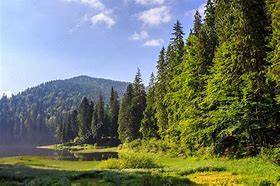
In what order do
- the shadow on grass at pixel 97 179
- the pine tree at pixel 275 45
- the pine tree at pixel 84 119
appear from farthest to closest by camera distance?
the pine tree at pixel 84 119 → the pine tree at pixel 275 45 → the shadow on grass at pixel 97 179

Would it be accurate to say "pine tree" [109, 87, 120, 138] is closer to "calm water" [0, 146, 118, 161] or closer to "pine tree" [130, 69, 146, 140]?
"calm water" [0, 146, 118, 161]

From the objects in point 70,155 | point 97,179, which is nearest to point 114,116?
point 70,155

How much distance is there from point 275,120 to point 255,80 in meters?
4.03

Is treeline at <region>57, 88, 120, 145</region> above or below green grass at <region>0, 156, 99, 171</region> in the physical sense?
above

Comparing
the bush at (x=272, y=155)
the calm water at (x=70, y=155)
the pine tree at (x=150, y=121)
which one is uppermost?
the pine tree at (x=150, y=121)

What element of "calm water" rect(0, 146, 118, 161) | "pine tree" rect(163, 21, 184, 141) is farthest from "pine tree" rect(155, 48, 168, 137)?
"calm water" rect(0, 146, 118, 161)

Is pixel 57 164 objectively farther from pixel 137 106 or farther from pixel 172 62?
pixel 137 106

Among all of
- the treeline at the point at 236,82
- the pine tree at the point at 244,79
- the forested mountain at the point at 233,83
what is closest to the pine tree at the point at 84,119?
the forested mountain at the point at 233,83

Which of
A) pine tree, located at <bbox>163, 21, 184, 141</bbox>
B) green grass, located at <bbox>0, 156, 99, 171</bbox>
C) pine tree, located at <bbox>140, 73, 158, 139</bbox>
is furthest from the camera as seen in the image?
pine tree, located at <bbox>140, 73, 158, 139</bbox>

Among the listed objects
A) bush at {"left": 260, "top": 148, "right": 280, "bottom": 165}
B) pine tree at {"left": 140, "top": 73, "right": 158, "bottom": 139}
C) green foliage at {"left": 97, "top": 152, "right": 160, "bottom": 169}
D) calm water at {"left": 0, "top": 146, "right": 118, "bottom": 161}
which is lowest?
calm water at {"left": 0, "top": 146, "right": 118, "bottom": 161}

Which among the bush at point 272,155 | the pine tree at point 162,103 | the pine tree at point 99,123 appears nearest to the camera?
the bush at point 272,155

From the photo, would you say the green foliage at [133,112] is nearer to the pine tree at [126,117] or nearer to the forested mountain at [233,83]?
the pine tree at [126,117]

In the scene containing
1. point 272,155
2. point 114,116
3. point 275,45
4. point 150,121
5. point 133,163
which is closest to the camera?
point 272,155

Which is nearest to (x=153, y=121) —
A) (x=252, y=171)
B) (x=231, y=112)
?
(x=231, y=112)
